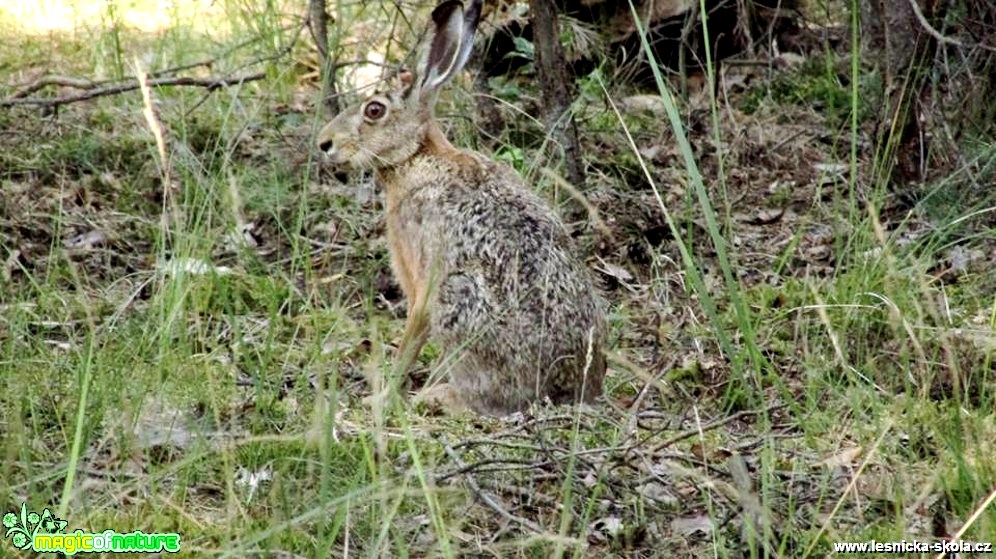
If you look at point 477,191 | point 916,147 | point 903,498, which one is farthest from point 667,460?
point 916,147

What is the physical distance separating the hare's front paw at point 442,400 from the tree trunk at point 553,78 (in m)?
1.97

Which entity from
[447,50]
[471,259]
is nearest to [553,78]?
[447,50]

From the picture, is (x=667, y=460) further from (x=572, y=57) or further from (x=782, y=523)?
(x=572, y=57)

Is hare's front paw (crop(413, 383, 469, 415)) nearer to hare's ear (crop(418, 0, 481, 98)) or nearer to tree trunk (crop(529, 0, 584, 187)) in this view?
hare's ear (crop(418, 0, 481, 98))

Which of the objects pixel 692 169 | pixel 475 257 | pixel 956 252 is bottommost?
pixel 956 252

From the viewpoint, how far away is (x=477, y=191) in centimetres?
571

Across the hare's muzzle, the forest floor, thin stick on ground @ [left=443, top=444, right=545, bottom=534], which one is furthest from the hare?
thin stick on ground @ [left=443, top=444, right=545, bottom=534]

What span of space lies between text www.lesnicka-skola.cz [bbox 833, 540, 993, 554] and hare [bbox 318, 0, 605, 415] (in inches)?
59.8

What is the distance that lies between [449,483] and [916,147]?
147 inches

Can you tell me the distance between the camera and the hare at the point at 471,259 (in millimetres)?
5301

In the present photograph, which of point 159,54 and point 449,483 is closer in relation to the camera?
point 449,483

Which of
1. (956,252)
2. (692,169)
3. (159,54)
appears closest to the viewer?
(692,169)

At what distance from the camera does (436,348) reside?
6.27 meters

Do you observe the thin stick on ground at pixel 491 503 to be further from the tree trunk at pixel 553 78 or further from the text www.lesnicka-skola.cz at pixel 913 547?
the tree trunk at pixel 553 78
